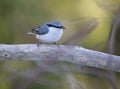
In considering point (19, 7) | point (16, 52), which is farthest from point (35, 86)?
point (16, 52)

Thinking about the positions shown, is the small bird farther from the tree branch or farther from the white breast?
the tree branch

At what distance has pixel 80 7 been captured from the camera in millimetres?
3539

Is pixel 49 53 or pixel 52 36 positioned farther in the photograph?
pixel 52 36

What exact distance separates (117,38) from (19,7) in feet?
3.46

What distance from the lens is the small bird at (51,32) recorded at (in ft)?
5.41

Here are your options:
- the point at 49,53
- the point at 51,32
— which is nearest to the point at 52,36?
the point at 51,32

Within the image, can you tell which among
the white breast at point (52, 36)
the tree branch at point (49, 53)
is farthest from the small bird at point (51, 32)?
the tree branch at point (49, 53)

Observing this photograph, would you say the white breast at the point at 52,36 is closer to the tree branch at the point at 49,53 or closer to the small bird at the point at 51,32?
the small bird at the point at 51,32

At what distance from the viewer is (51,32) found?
166cm

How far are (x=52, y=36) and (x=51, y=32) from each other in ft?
0.07

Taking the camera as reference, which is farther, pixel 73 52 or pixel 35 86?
pixel 35 86

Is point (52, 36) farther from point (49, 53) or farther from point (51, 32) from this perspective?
point (49, 53)

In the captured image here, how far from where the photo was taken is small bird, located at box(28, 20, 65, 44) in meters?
1.65

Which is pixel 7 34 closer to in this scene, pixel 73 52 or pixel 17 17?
pixel 17 17
